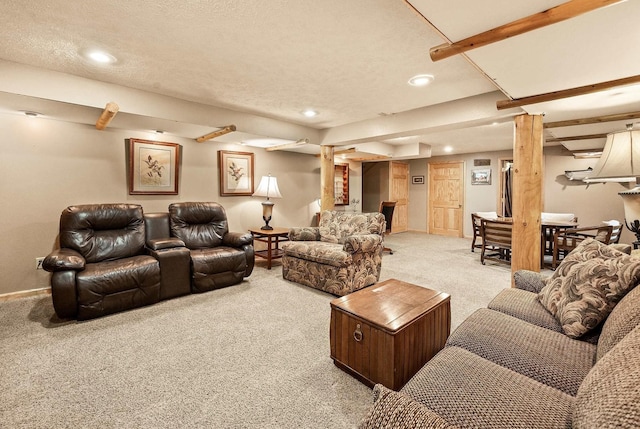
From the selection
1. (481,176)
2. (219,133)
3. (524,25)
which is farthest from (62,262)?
(481,176)

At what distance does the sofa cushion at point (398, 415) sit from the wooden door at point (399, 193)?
7.44 m

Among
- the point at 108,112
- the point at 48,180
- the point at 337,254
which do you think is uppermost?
the point at 108,112

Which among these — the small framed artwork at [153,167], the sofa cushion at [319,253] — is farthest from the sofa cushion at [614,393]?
the small framed artwork at [153,167]

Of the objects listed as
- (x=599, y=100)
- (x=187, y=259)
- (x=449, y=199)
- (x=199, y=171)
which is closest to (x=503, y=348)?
(x=599, y=100)

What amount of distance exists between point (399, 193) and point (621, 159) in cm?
660

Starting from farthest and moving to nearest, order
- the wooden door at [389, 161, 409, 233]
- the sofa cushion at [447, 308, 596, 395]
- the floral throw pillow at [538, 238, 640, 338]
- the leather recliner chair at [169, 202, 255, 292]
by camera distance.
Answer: the wooden door at [389, 161, 409, 233]
the leather recliner chair at [169, 202, 255, 292]
the floral throw pillow at [538, 238, 640, 338]
the sofa cushion at [447, 308, 596, 395]

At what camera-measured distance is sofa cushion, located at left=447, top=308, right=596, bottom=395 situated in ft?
3.86

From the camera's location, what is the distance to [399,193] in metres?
8.45

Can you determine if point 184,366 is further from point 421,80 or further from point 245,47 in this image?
point 421,80

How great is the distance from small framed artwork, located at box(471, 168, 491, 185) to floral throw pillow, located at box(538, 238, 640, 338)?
6.06 metres

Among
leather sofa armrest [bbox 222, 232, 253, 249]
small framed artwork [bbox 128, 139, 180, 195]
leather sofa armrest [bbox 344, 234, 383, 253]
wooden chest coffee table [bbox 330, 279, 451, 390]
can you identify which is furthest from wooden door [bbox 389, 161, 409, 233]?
wooden chest coffee table [bbox 330, 279, 451, 390]

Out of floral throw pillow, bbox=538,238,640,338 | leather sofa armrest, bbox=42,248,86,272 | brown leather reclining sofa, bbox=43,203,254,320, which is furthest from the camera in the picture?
brown leather reclining sofa, bbox=43,203,254,320

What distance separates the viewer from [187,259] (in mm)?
3275

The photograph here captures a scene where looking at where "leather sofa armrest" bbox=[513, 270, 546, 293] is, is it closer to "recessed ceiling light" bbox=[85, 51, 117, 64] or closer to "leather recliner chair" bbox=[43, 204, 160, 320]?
"leather recliner chair" bbox=[43, 204, 160, 320]
